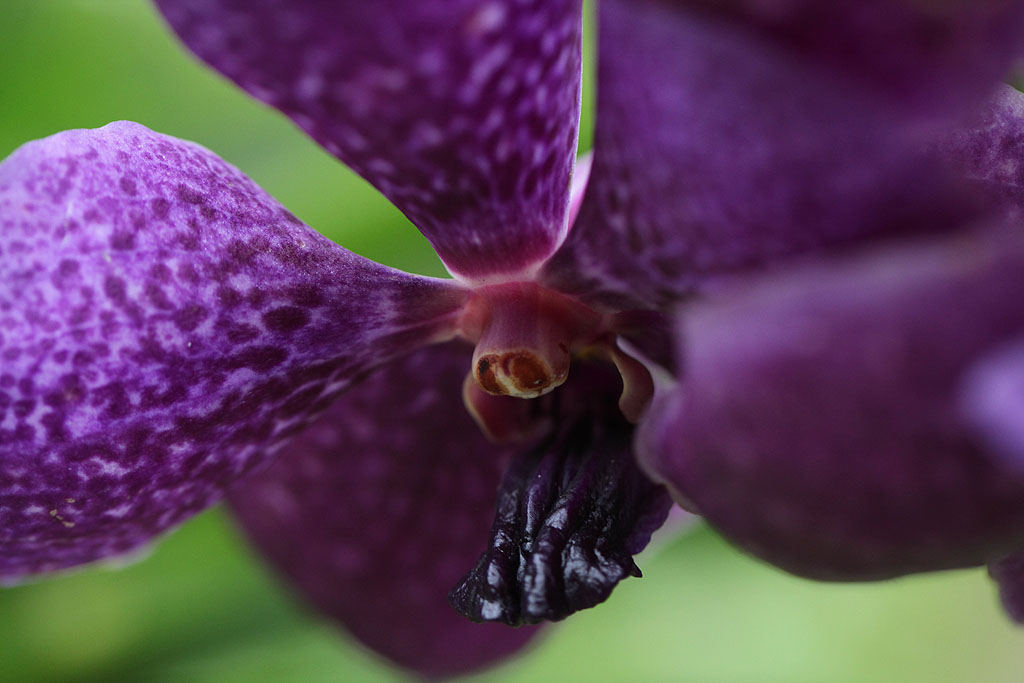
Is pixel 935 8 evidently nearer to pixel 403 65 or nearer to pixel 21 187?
pixel 403 65

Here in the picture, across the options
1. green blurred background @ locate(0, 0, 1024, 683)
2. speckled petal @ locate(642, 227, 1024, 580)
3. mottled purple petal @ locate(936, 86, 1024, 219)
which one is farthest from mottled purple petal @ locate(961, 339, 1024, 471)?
green blurred background @ locate(0, 0, 1024, 683)

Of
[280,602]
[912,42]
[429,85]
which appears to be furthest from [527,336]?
[280,602]

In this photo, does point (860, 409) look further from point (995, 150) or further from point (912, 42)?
point (995, 150)

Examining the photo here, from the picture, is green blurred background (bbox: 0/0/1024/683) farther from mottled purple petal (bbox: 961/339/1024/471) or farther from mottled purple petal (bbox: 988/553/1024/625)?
Answer: mottled purple petal (bbox: 961/339/1024/471)

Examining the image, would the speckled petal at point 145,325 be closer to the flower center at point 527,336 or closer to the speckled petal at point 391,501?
the flower center at point 527,336

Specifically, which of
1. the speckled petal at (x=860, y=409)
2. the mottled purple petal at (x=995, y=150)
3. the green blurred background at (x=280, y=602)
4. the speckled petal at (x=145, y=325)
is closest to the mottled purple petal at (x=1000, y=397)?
the speckled petal at (x=860, y=409)
